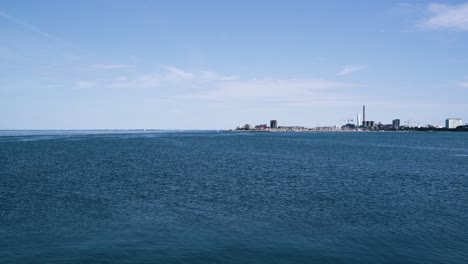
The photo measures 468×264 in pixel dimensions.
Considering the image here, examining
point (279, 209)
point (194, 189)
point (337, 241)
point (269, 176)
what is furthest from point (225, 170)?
point (337, 241)

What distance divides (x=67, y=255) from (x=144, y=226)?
740 centimetres

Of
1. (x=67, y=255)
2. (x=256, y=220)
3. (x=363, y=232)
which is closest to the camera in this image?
(x=67, y=255)

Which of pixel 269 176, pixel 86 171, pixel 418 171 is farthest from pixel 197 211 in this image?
pixel 418 171

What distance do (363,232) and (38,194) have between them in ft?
121

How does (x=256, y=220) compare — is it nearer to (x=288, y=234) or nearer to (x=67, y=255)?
(x=288, y=234)

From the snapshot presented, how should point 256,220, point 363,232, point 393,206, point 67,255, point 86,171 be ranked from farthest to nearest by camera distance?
point 86,171 < point 393,206 < point 256,220 < point 363,232 < point 67,255

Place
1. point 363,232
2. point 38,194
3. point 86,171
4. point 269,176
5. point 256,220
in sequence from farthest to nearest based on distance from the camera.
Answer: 1. point 86,171
2. point 269,176
3. point 38,194
4. point 256,220
5. point 363,232

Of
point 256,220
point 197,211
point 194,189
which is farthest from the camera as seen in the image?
point 194,189

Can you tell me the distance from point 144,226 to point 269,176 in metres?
33.9

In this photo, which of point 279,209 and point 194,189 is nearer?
point 279,209

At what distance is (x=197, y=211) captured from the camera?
35250 millimetres

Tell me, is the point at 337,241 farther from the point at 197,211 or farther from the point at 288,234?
the point at 197,211

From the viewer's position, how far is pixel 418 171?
68.9 m

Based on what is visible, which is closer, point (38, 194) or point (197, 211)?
point (197, 211)
